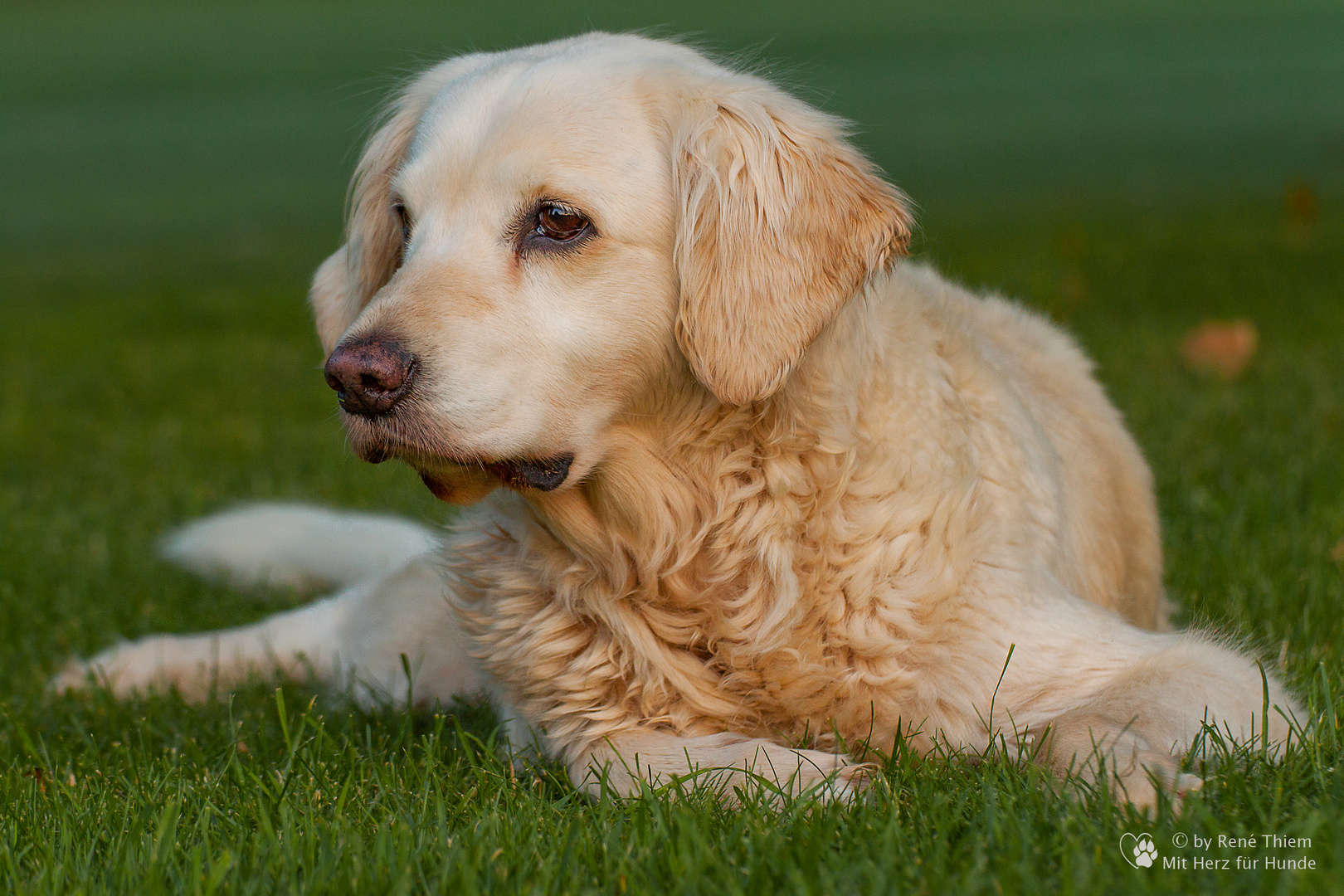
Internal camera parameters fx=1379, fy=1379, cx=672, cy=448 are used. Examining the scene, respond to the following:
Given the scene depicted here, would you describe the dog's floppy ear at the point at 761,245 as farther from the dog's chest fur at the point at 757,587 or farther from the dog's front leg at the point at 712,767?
the dog's front leg at the point at 712,767

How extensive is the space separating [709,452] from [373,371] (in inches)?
28.6

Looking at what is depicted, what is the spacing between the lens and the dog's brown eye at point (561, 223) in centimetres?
271

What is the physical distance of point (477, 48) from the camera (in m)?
3.54

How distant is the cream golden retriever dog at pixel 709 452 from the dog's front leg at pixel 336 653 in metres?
0.60

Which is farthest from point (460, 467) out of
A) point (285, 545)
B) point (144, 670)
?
point (285, 545)

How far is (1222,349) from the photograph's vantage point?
7016mm

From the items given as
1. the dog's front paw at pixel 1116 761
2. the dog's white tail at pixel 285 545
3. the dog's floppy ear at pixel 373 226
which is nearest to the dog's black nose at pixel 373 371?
the dog's floppy ear at pixel 373 226

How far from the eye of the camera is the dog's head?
2.56 m

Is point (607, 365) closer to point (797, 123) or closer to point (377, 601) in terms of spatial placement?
point (797, 123)

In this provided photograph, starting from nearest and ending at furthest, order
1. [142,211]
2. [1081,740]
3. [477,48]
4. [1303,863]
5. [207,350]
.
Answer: [1303,863] < [1081,740] < [477,48] < [207,350] < [142,211]

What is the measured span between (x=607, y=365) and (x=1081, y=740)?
1123mm

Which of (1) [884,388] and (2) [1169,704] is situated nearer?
(2) [1169,704]

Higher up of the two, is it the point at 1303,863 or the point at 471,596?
the point at 1303,863

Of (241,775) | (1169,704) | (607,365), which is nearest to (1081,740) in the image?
(1169,704)
